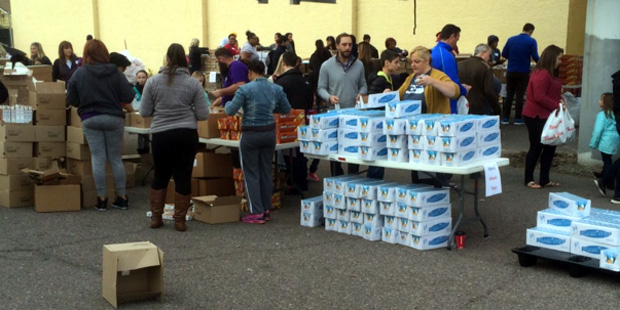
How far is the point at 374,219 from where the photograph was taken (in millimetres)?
7215

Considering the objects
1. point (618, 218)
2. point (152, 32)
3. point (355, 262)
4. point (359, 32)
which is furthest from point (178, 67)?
point (152, 32)

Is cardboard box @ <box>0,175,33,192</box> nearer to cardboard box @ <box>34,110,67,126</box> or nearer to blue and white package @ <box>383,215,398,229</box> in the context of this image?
cardboard box @ <box>34,110,67,126</box>

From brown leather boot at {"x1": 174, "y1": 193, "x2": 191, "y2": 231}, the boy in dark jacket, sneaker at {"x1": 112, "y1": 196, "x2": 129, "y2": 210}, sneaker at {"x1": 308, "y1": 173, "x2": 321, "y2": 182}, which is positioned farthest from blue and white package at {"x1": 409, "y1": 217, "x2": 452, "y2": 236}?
sneaker at {"x1": 308, "y1": 173, "x2": 321, "y2": 182}

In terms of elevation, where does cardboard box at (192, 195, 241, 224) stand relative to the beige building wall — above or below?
below

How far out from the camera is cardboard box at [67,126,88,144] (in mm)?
8961

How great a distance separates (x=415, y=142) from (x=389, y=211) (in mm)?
700

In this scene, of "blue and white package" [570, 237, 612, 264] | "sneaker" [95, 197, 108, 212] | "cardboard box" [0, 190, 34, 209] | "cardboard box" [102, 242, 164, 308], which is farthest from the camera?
"cardboard box" [0, 190, 34, 209]

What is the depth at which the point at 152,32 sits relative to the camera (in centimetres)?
2855

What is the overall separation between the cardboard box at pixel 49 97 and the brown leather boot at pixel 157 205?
93.2 inches

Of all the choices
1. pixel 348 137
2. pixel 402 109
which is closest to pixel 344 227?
pixel 348 137

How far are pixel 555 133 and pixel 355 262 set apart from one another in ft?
12.4

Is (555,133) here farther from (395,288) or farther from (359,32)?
(359,32)

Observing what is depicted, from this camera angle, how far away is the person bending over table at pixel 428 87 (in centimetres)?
729

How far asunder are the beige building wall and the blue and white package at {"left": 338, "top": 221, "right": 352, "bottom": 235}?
10817 mm
